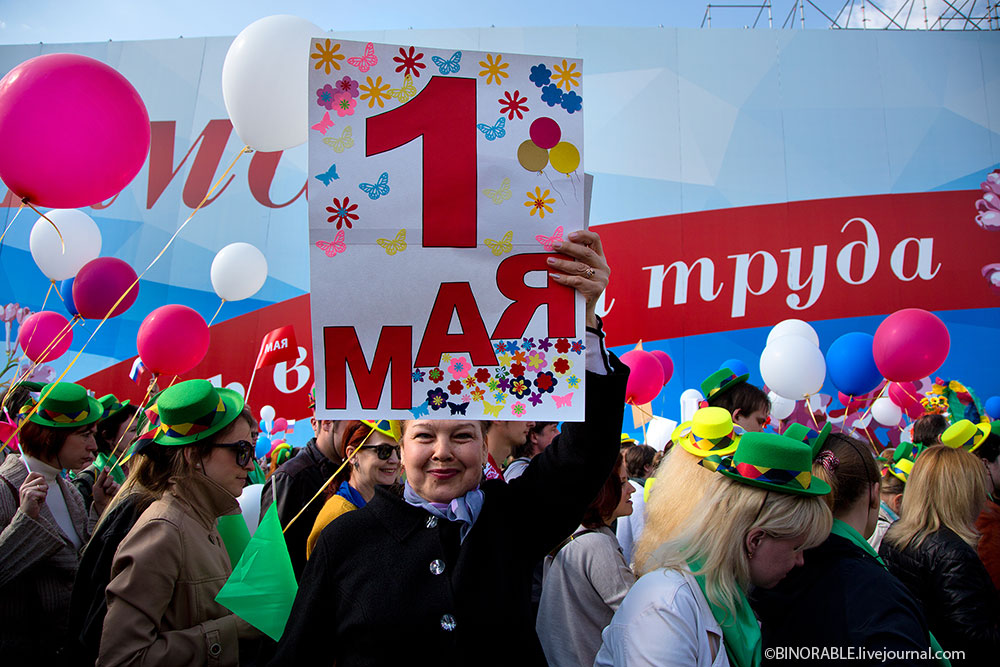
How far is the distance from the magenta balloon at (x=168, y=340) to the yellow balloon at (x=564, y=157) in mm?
3291

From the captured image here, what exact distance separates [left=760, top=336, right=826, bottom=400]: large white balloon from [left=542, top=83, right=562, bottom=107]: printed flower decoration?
4.51m

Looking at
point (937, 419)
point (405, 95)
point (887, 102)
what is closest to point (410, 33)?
point (887, 102)

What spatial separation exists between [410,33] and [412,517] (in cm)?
989

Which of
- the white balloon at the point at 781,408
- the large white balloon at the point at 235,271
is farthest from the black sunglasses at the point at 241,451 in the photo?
the white balloon at the point at 781,408

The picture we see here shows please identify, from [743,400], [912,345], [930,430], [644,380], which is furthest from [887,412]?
[743,400]

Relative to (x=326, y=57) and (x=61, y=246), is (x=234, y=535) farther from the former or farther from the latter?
(x=61, y=246)

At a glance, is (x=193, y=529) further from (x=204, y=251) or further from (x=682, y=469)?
(x=204, y=251)

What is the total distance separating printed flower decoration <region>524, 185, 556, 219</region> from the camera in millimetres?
1523

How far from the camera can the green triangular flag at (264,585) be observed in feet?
6.12

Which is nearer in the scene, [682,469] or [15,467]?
[682,469]

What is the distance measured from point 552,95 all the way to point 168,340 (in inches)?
133

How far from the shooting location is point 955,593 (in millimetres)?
2293

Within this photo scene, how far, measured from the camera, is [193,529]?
2012 mm

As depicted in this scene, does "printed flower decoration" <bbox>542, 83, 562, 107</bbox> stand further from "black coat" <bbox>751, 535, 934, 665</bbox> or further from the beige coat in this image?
the beige coat
